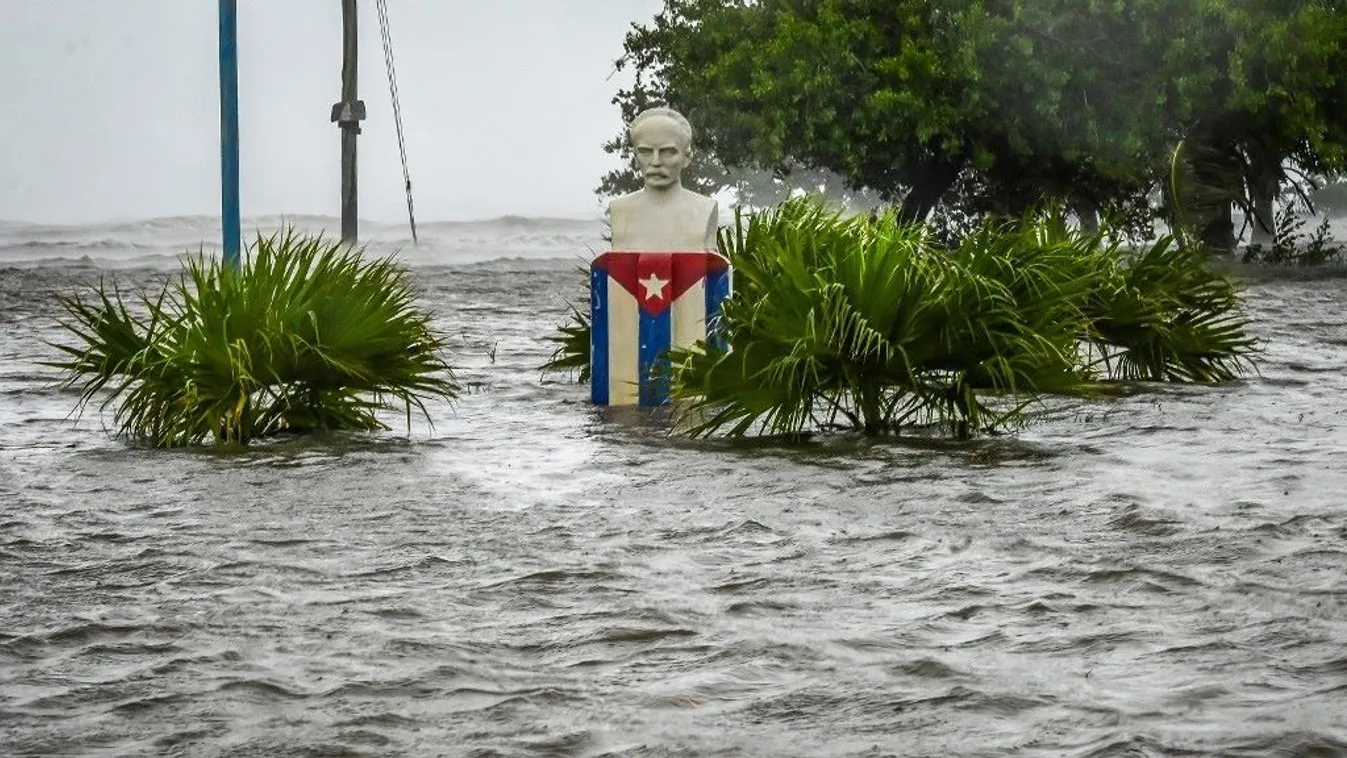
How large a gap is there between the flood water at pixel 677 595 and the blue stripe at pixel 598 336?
1359 millimetres

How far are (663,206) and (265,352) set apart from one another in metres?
2.84

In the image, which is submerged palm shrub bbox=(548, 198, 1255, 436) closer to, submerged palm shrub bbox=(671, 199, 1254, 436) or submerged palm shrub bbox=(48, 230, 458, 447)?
submerged palm shrub bbox=(671, 199, 1254, 436)

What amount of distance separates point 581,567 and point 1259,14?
107ft

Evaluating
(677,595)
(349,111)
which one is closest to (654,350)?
(677,595)

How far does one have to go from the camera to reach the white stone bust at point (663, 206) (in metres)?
14.5

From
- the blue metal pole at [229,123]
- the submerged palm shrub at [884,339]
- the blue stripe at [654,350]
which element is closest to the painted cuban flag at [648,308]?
the blue stripe at [654,350]

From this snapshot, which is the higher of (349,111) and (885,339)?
(349,111)

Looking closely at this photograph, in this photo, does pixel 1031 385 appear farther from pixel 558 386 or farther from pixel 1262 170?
pixel 1262 170

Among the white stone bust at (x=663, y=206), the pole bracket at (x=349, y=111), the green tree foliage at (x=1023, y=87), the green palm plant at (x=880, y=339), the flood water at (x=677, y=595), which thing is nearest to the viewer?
the flood water at (x=677, y=595)

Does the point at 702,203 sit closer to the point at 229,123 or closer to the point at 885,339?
the point at 885,339

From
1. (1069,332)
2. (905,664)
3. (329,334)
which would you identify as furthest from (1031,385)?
(905,664)

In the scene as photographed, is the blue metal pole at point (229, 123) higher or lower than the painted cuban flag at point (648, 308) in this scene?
higher

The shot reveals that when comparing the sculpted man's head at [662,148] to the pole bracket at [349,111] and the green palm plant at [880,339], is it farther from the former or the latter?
the pole bracket at [349,111]

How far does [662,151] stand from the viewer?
47.8 ft
